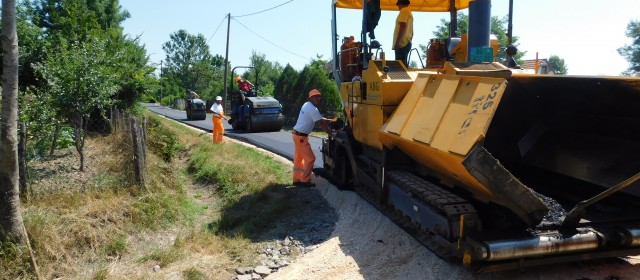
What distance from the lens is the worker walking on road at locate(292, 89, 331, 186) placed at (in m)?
7.49

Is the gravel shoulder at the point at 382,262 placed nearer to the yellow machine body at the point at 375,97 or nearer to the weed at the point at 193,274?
the weed at the point at 193,274

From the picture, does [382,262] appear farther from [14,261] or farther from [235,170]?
[235,170]

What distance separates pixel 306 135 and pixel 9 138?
4024 millimetres

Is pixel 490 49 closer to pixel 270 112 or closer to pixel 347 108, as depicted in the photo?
A: pixel 347 108

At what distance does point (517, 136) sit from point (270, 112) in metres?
12.9

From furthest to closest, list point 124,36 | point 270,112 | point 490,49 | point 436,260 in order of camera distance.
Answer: point 270,112 < point 124,36 < point 490,49 < point 436,260

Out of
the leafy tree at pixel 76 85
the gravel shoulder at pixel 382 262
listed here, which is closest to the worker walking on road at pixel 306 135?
the gravel shoulder at pixel 382 262

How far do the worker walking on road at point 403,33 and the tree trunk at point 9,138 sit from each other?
13.4ft

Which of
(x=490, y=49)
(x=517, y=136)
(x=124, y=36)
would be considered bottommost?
(x=517, y=136)

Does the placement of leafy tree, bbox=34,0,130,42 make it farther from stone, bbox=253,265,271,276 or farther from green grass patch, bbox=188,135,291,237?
stone, bbox=253,265,271,276

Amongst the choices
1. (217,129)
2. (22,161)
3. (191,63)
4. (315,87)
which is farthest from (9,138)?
(191,63)

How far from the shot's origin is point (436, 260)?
13.8 feet

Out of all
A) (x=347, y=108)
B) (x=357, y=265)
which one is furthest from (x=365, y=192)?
(x=357, y=265)

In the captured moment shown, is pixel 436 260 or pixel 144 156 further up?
pixel 144 156
